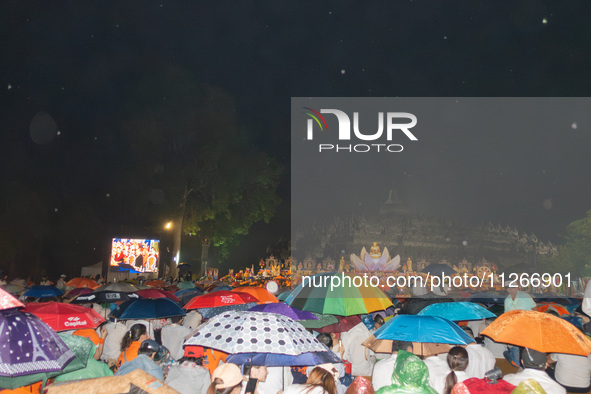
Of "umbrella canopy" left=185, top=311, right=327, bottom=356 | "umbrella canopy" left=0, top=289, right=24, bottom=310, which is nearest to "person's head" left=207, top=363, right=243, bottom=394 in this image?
"umbrella canopy" left=185, top=311, right=327, bottom=356

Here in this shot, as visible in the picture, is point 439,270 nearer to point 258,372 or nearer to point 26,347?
point 258,372

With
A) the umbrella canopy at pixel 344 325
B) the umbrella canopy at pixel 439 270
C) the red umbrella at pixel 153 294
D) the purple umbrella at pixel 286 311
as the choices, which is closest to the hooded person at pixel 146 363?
the purple umbrella at pixel 286 311

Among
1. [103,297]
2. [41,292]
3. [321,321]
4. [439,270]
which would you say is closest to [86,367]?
[321,321]

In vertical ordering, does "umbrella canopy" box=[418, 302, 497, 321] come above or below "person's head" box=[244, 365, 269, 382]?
below

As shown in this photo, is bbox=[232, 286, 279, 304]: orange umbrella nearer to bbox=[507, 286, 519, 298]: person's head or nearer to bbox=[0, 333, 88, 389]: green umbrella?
bbox=[507, 286, 519, 298]: person's head

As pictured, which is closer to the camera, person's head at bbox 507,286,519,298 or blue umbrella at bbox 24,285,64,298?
person's head at bbox 507,286,519,298

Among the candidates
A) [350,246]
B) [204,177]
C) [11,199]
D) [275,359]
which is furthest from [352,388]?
[350,246]

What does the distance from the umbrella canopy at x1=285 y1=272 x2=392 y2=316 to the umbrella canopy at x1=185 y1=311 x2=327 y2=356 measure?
8.43 feet

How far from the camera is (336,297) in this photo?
833cm

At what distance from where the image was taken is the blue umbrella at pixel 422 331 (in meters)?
6.23

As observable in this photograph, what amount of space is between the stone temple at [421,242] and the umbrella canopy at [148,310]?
94667 mm

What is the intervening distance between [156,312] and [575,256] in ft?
182

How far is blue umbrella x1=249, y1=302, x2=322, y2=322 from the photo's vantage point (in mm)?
8266

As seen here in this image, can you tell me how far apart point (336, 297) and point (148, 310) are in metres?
3.48
